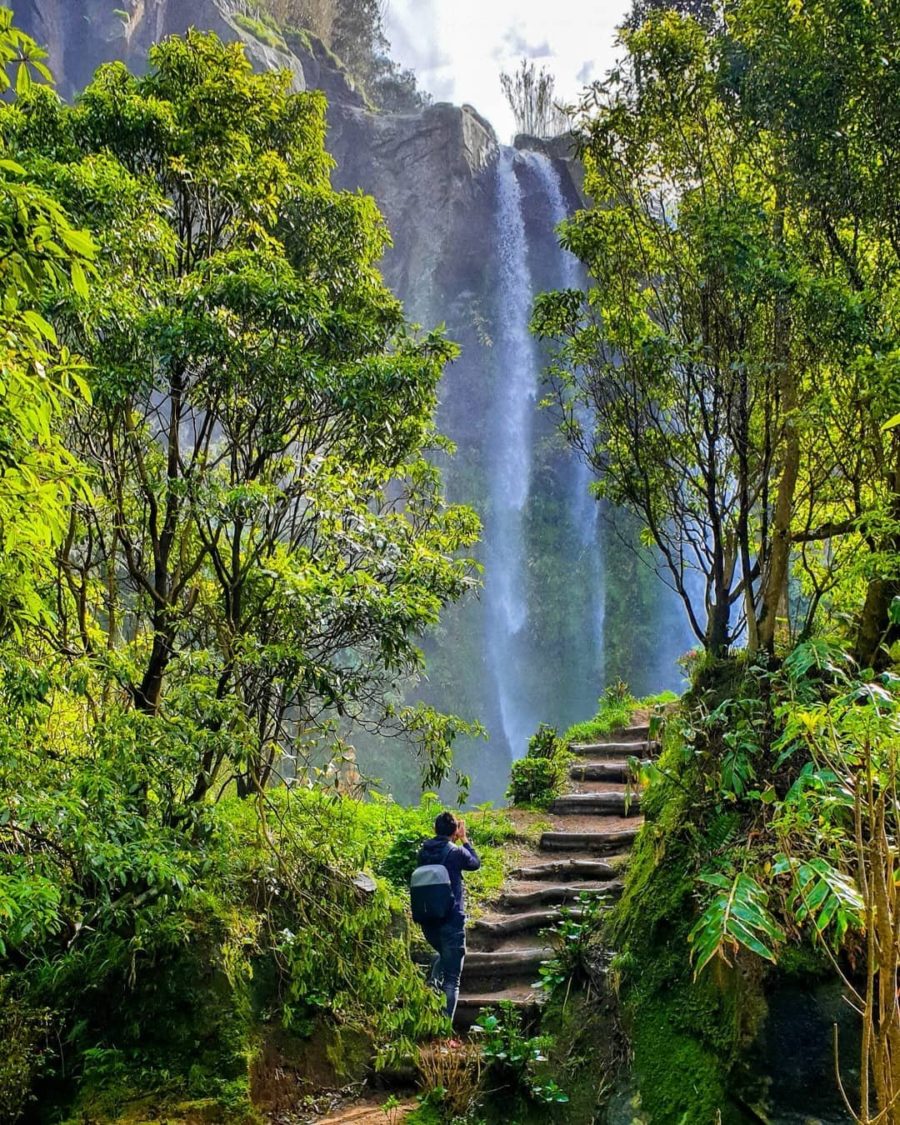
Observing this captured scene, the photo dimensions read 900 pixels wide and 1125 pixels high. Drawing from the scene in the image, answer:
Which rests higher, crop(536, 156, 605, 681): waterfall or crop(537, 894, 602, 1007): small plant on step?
crop(536, 156, 605, 681): waterfall

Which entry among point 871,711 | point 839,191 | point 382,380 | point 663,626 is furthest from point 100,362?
point 663,626

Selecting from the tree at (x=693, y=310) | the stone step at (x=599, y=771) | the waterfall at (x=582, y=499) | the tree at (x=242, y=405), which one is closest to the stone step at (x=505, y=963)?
the tree at (x=242, y=405)

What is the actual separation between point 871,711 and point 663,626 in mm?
21609

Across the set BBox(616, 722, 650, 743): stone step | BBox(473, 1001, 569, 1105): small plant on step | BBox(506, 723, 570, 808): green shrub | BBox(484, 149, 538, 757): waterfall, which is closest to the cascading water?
BBox(484, 149, 538, 757): waterfall

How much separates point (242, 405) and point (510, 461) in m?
20.3

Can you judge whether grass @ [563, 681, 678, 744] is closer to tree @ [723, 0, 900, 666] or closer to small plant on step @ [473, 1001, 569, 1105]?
tree @ [723, 0, 900, 666]

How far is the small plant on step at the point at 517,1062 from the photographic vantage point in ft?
11.6

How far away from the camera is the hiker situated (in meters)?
4.50

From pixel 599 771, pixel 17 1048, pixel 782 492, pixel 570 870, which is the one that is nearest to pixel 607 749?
pixel 599 771

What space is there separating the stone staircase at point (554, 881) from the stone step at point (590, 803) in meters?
0.01

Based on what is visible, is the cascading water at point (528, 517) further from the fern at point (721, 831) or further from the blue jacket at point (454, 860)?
the fern at point (721, 831)

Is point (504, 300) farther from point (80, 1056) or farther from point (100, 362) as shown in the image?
point (80, 1056)

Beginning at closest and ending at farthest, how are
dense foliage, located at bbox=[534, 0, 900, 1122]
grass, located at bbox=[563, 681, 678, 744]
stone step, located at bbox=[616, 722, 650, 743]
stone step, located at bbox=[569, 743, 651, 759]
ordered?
dense foliage, located at bbox=[534, 0, 900, 1122] < stone step, located at bbox=[569, 743, 651, 759] < stone step, located at bbox=[616, 722, 650, 743] < grass, located at bbox=[563, 681, 678, 744]

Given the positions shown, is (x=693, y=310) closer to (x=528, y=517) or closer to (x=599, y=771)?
(x=599, y=771)
